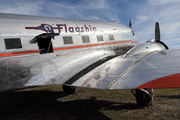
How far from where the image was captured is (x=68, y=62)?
24.6 feet

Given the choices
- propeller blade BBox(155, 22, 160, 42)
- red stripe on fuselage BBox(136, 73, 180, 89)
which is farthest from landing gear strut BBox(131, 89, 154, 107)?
propeller blade BBox(155, 22, 160, 42)

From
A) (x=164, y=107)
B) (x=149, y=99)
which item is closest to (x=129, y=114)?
(x=149, y=99)

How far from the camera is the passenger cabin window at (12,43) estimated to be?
19.2 ft

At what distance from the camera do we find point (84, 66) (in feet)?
25.2

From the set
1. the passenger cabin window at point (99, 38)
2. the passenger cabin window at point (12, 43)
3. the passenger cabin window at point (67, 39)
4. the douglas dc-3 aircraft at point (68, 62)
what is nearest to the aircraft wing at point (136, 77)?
the douglas dc-3 aircraft at point (68, 62)

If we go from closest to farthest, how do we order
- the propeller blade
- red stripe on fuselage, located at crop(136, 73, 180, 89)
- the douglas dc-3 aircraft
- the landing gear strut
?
1. red stripe on fuselage, located at crop(136, 73, 180, 89)
2. the douglas dc-3 aircraft
3. the landing gear strut
4. the propeller blade

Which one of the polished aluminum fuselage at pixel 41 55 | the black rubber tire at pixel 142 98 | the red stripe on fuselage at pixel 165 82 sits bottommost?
the black rubber tire at pixel 142 98

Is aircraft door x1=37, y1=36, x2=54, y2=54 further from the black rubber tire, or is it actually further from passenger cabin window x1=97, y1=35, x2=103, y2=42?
the black rubber tire

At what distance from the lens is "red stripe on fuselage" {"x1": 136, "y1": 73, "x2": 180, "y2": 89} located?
149 inches

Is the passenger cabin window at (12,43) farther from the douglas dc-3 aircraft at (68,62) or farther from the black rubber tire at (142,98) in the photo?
the black rubber tire at (142,98)

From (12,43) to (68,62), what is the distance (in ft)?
9.27

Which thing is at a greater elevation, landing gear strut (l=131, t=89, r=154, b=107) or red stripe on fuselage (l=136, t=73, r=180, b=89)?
red stripe on fuselage (l=136, t=73, r=180, b=89)

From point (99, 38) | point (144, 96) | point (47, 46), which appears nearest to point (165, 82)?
point (144, 96)

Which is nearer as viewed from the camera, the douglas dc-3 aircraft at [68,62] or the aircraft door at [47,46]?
the douglas dc-3 aircraft at [68,62]
